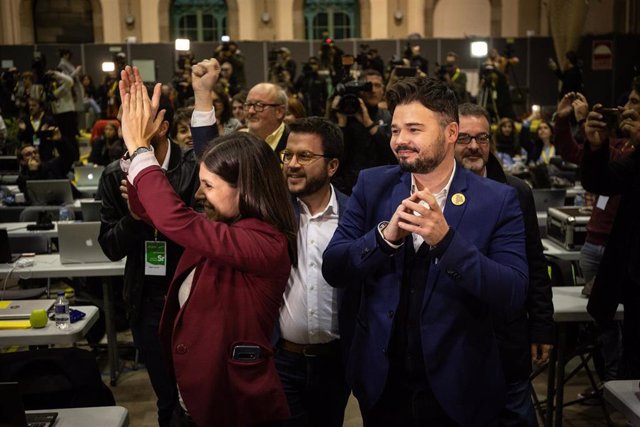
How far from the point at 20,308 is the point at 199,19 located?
1773 cm

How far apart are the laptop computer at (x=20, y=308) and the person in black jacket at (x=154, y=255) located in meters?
0.64

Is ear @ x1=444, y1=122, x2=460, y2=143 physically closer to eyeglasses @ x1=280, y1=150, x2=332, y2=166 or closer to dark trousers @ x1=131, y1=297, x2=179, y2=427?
eyeglasses @ x1=280, y1=150, x2=332, y2=166

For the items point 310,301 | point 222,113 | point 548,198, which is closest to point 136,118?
point 310,301

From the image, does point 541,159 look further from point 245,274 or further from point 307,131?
point 245,274

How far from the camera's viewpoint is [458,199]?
222 cm

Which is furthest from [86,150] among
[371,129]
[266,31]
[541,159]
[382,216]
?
[382,216]

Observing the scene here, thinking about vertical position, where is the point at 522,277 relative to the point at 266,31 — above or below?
below

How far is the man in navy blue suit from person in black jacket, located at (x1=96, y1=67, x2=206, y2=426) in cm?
117

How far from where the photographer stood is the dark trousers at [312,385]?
281cm

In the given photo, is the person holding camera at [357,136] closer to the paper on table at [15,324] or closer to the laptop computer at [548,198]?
the paper on table at [15,324]

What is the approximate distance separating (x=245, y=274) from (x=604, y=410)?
255 cm

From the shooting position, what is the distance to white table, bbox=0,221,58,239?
5.48 meters

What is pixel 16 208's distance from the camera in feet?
22.1

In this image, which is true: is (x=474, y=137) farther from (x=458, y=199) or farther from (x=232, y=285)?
(x=232, y=285)
